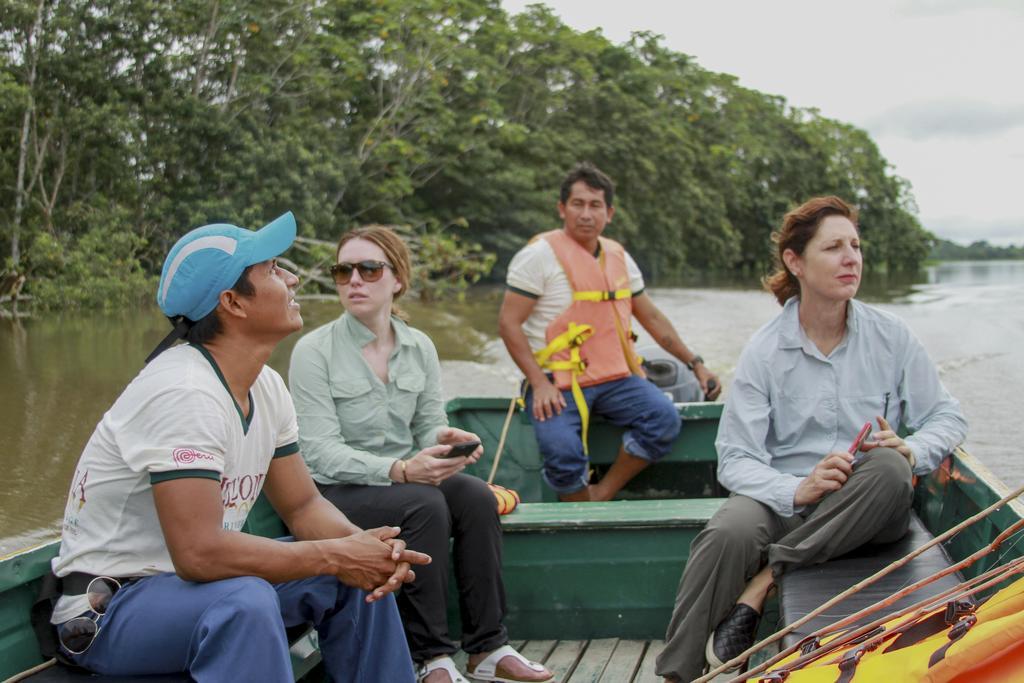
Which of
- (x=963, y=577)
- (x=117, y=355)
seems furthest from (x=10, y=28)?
(x=963, y=577)

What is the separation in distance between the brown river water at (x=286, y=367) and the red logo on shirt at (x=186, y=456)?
4502 millimetres

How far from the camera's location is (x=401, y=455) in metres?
3.32

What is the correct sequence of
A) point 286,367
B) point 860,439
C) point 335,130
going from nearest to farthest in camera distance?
1. point 860,439
2. point 286,367
3. point 335,130

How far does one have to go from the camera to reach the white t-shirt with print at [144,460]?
2021 mm

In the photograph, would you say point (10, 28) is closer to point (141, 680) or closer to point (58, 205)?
point (58, 205)

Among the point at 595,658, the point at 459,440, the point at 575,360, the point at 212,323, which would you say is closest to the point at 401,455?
the point at 459,440

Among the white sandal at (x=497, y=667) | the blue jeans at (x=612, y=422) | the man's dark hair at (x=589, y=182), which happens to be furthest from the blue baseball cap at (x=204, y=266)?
the man's dark hair at (x=589, y=182)

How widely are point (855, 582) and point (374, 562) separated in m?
1.22

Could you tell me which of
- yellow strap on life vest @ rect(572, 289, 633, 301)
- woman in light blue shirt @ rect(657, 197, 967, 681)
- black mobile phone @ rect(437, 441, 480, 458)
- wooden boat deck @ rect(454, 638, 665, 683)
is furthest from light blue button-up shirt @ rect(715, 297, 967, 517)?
yellow strap on life vest @ rect(572, 289, 633, 301)

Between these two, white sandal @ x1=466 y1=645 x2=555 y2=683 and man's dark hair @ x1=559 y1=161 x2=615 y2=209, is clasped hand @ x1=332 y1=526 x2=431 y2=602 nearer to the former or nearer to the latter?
white sandal @ x1=466 y1=645 x2=555 y2=683

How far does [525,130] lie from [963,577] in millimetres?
22317

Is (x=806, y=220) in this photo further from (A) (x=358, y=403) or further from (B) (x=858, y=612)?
(A) (x=358, y=403)

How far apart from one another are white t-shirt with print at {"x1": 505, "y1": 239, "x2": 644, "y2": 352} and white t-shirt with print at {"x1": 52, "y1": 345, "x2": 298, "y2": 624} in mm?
2410

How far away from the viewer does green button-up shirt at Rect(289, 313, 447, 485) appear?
10.1ft
